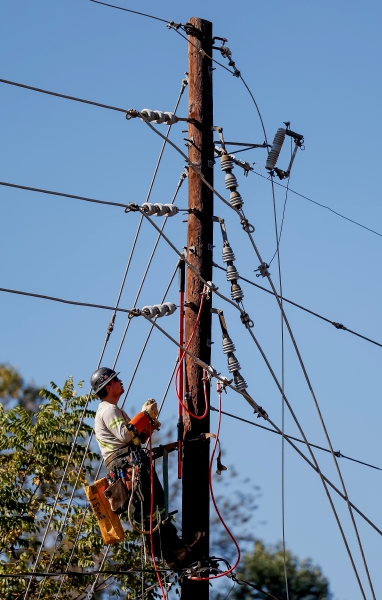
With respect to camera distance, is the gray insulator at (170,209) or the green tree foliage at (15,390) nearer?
the gray insulator at (170,209)

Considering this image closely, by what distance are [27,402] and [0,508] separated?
13429 mm

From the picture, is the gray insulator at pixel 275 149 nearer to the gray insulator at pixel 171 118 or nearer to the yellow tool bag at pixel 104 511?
the gray insulator at pixel 171 118

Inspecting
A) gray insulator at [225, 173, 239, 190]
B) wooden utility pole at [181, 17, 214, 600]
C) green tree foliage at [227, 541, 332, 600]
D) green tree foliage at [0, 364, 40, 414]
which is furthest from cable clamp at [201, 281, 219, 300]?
green tree foliage at [0, 364, 40, 414]

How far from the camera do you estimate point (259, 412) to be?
9.53 metres

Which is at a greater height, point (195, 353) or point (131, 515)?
point (195, 353)

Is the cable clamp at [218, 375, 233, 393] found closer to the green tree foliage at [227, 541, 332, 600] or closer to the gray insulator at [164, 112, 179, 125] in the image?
the gray insulator at [164, 112, 179, 125]

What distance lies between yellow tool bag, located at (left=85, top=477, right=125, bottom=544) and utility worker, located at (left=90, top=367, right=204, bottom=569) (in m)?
0.17

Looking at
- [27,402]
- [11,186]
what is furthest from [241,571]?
[11,186]

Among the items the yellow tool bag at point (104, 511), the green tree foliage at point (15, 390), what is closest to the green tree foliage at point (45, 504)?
the yellow tool bag at point (104, 511)

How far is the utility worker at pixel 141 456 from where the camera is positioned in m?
9.10

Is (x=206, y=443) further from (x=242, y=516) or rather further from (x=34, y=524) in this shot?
(x=242, y=516)

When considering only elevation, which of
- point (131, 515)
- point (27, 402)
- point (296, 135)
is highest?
point (27, 402)

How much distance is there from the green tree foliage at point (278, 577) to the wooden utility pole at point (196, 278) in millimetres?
9513

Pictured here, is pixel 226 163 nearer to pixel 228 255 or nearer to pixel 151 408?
pixel 228 255
